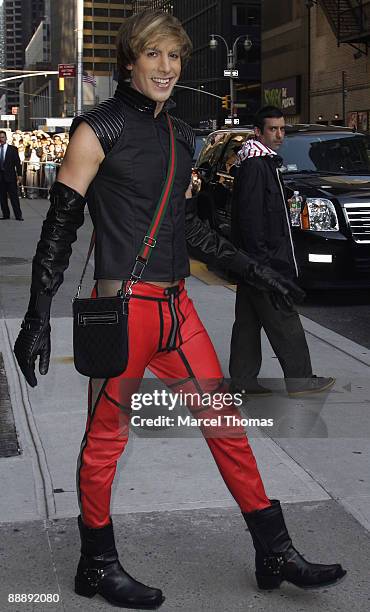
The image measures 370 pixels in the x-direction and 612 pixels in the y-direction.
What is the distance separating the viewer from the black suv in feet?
34.4

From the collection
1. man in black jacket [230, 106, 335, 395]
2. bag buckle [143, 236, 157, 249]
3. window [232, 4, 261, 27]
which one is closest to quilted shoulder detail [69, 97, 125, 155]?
bag buckle [143, 236, 157, 249]

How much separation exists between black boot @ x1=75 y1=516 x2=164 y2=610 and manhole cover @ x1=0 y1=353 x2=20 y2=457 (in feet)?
5.73

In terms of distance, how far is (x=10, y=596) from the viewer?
3629 mm

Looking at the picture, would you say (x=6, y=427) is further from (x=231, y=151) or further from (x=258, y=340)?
(x=231, y=151)

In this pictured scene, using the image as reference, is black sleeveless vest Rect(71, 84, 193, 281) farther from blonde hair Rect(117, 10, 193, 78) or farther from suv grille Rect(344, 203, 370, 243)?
suv grille Rect(344, 203, 370, 243)

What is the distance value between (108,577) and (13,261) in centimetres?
1120

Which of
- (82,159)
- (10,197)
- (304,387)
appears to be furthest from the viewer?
(10,197)

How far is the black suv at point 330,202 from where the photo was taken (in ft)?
34.4

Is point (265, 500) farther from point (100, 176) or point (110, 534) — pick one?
point (100, 176)

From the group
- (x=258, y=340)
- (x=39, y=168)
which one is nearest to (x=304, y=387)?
(x=258, y=340)

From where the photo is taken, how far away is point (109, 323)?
11.2ft

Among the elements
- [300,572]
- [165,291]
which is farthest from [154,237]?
[300,572]

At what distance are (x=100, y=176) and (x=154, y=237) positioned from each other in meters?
0.28

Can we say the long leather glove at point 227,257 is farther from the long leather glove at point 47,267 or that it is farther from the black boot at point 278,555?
the black boot at point 278,555
